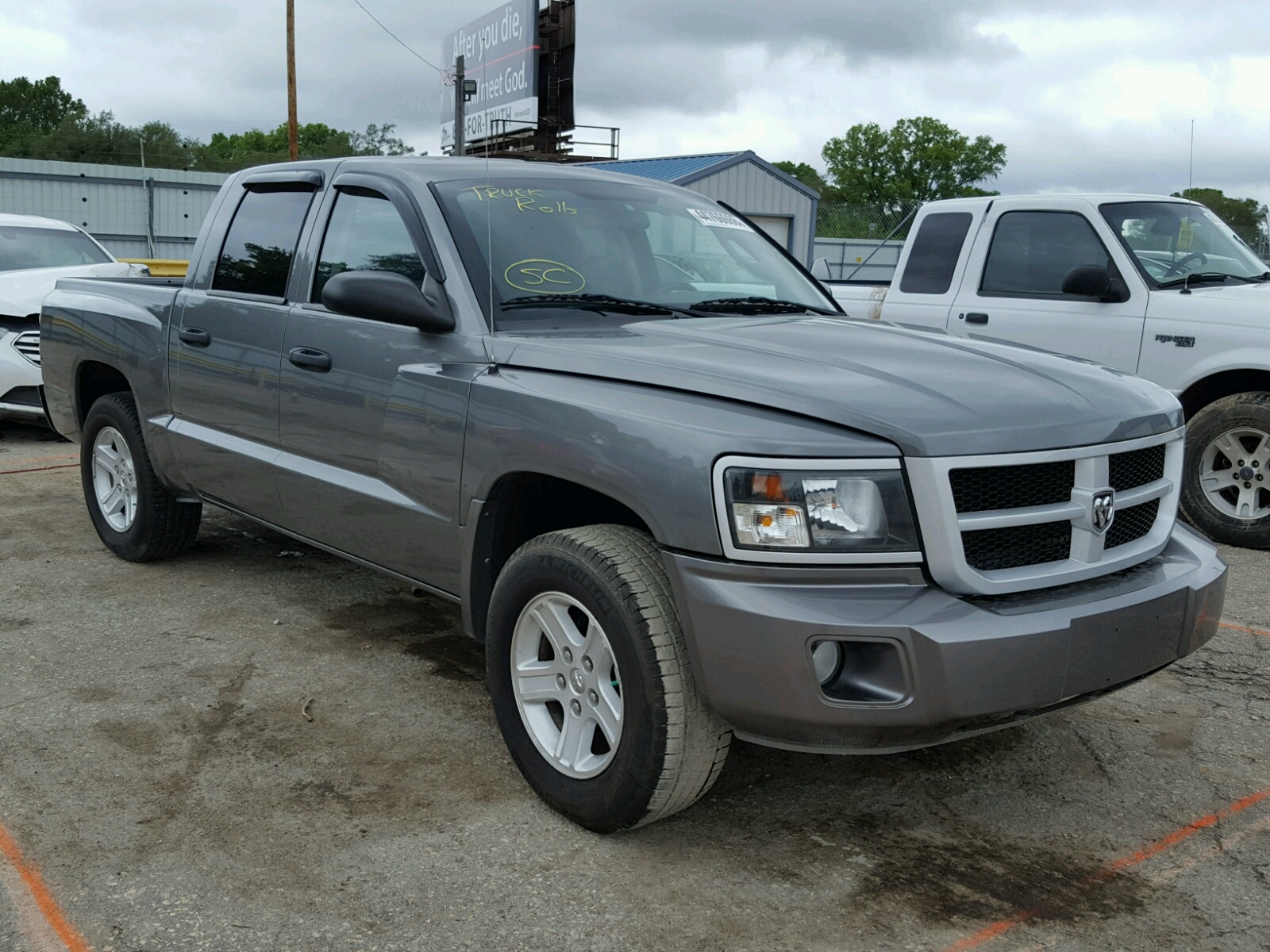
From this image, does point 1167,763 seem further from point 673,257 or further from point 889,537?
point 673,257

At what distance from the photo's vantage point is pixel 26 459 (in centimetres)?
878

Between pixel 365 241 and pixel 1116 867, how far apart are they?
297 cm

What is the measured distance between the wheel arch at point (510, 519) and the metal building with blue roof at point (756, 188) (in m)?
23.0

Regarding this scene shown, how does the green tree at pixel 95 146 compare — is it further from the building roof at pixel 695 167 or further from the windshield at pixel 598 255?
the windshield at pixel 598 255

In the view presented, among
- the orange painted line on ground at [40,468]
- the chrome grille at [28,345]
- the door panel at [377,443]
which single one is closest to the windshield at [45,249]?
the chrome grille at [28,345]

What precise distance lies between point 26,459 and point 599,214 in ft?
20.8

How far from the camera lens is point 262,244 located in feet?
15.5

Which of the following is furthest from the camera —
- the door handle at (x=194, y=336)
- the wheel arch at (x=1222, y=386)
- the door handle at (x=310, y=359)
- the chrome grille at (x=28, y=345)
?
the chrome grille at (x=28, y=345)

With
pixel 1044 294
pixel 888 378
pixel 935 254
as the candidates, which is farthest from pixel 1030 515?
pixel 935 254

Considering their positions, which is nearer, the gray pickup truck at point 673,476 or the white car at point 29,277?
the gray pickup truck at point 673,476

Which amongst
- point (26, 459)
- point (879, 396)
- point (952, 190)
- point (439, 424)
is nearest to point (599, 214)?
point (439, 424)

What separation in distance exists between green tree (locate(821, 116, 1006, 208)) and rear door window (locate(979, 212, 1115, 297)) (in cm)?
8099

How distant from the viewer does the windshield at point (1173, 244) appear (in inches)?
276

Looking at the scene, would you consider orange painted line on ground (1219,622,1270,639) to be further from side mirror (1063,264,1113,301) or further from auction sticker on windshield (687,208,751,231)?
auction sticker on windshield (687,208,751,231)
